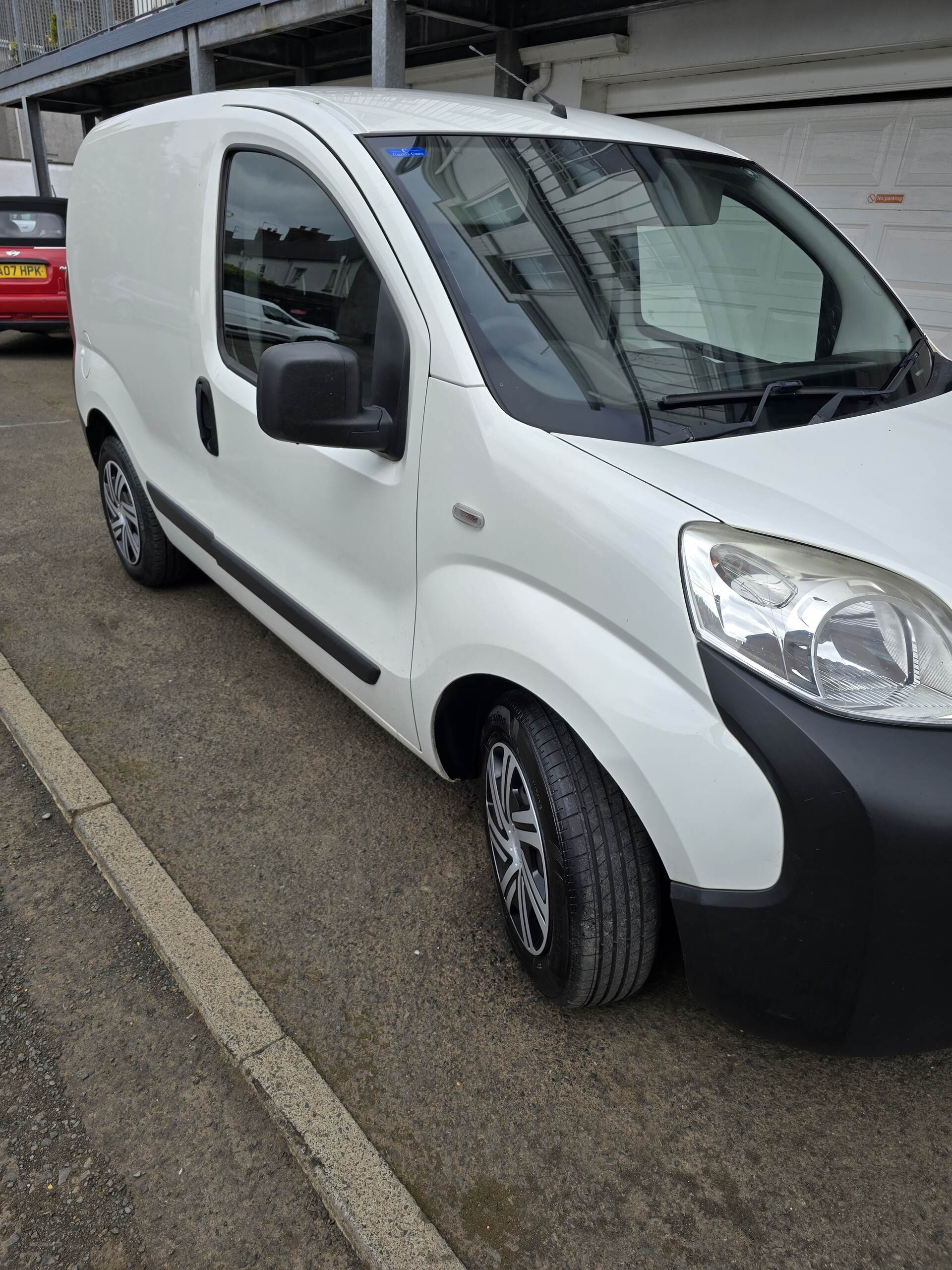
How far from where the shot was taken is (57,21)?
43.8 feet

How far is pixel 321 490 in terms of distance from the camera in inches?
95.4

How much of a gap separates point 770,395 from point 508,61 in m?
6.78

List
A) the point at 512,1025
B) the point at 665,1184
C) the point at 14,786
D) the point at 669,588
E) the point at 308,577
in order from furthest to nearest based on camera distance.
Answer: the point at 14,786, the point at 308,577, the point at 512,1025, the point at 665,1184, the point at 669,588

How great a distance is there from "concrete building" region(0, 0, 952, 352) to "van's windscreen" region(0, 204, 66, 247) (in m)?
2.16

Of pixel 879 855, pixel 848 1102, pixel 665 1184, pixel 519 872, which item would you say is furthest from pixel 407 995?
pixel 879 855

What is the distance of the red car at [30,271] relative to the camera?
31.5 ft

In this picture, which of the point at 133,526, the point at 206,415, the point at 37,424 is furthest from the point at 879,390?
the point at 37,424

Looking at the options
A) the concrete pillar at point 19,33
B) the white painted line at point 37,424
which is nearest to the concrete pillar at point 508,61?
the white painted line at point 37,424

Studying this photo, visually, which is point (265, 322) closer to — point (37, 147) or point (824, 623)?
point (824, 623)

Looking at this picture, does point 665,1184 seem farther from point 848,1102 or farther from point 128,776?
point 128,776

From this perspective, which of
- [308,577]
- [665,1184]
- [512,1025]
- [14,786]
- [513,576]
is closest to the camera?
[665,1184]

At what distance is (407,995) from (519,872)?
40 cm

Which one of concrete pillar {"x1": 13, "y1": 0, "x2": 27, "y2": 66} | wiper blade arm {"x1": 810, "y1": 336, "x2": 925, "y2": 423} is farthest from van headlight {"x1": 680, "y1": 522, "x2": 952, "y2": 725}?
concrete pillar {"x1": 13, "y1": 0, "x2": 27, "y2": 66}

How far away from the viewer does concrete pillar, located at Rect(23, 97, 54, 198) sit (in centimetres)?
1502
